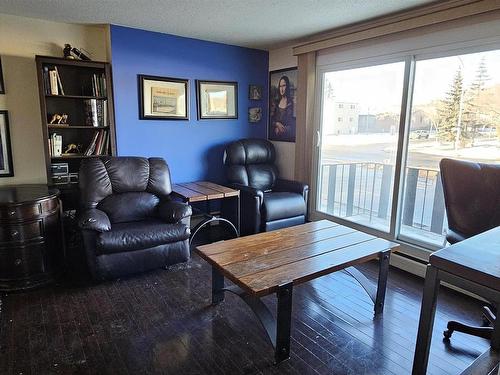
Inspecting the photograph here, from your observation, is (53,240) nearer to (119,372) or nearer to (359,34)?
Answer: (119,372)

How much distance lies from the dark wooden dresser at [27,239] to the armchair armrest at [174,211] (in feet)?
2.86

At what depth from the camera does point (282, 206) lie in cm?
352

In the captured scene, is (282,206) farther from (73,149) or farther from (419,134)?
(73,149)

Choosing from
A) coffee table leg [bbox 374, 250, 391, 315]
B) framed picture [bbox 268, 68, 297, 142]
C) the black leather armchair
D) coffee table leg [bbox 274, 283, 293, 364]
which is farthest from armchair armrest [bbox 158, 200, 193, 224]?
framed picture [bbox 268, 68, 297, 142]

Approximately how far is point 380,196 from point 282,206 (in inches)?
39.8

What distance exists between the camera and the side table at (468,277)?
109 cm

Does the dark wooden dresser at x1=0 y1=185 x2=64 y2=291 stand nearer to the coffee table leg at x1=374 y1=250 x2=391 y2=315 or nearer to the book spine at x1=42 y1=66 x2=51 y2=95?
the book spine at x1=42 y1=66 x2=51 y2=95

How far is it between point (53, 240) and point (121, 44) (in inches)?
79.4

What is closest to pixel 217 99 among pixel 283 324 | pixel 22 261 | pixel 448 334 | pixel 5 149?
pixel 5 149

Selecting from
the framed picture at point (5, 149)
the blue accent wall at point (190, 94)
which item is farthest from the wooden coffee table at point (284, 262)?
the framed picture at point (5, 149)

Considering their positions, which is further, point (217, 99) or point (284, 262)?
point (217, 99)

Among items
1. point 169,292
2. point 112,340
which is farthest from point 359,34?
point 112,340

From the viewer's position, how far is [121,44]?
3.37 m

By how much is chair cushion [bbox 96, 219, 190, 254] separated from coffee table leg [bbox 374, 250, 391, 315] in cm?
160
